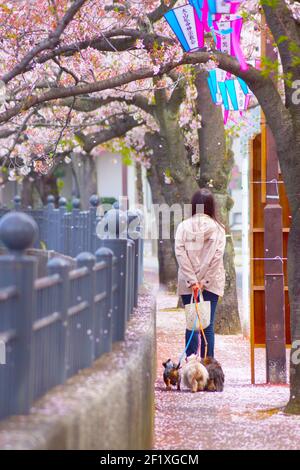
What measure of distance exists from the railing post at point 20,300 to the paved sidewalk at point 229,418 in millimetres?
3106

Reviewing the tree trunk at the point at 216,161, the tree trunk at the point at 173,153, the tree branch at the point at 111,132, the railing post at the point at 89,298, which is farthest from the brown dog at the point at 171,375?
the tree branch at the point at 111,132

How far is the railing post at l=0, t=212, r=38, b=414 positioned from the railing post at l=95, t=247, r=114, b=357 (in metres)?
1.39

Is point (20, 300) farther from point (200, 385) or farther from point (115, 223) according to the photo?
point (200, 385)

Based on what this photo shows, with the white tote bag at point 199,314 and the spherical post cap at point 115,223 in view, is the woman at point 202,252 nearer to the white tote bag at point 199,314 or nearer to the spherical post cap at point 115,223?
the white tote bag at point 199,314

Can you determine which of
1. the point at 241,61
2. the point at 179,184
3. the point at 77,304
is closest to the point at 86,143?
the point at 179,184

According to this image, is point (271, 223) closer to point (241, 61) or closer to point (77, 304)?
point (241, 61)

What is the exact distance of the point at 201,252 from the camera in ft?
35.3

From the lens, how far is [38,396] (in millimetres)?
4832

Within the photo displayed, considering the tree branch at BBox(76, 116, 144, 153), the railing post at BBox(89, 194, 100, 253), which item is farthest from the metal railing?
the tree branch at BBox(76, 116, 144, 153)

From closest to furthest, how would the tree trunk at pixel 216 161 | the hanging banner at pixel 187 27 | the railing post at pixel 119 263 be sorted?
the railing post at pixel 119 263, the hanging banner at pixel 187 27, the tree trunk at pixel 216 161

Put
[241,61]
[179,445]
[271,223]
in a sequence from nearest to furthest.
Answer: [179,445]
[241,61]
[271,223]

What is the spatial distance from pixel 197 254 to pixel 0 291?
6380 millimetres

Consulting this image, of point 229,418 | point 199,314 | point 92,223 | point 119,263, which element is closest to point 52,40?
point 199,314

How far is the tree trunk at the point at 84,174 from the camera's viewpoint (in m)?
34.2
